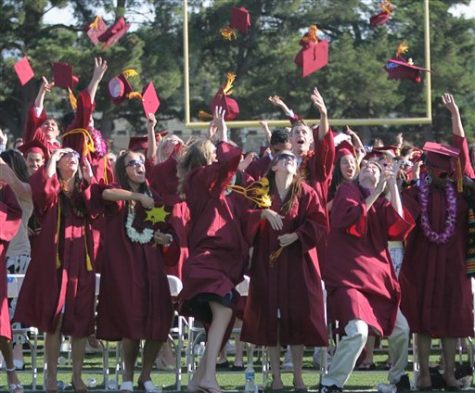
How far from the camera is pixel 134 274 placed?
37.5 ft

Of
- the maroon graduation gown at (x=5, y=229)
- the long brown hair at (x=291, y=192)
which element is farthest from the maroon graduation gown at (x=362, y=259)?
the maroon graduation gown at (x=5, y=229)

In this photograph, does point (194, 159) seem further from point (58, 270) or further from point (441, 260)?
point (441, 260)

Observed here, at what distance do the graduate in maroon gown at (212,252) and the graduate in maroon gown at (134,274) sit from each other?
0.31m

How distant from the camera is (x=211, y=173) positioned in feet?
36.6

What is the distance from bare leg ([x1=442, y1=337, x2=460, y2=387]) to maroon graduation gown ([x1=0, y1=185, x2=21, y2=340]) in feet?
11.7

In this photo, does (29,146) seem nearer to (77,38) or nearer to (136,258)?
(136,258)

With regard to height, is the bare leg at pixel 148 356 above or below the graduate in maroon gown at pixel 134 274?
below

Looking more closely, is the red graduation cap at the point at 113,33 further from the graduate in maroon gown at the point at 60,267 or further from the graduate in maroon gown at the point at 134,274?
the graduate in maroon gown at the point at 60,267

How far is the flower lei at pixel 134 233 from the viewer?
1148 centimetres

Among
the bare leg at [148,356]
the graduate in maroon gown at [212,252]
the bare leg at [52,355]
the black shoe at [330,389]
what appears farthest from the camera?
the bare leg at [148,356]

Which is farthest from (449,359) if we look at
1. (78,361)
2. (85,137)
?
(85,137)

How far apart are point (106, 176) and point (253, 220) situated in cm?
177

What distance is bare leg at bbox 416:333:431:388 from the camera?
12.0m

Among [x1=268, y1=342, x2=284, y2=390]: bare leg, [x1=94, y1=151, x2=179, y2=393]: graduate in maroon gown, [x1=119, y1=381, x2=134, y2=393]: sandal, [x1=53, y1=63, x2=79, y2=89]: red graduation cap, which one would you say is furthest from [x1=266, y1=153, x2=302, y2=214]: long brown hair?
[x1=53, y1=63, x2=79, y2=89]: red graduation cap
